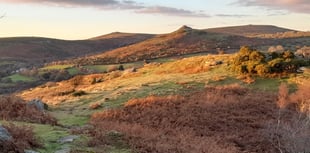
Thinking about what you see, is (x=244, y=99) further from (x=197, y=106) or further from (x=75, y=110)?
(x=75, y=110)

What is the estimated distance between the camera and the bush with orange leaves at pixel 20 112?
22531 millimetres

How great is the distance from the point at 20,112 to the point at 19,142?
972 centimetres

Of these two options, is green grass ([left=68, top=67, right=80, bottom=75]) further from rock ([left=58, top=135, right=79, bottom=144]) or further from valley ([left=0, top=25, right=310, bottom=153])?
rock ([left=58, top=135, right=79, bottom=144])

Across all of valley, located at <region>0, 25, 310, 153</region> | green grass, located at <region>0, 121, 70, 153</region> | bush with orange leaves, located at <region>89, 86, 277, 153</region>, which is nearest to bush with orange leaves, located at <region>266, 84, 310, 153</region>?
valley, located at <region>0, 25, 310, 153</region>

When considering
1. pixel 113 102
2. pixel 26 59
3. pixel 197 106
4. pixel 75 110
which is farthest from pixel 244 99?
pixel 26 59

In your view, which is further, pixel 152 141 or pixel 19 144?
pixel 152 141

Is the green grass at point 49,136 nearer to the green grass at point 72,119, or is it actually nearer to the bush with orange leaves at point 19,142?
the bush with orange leaves at point 19,142

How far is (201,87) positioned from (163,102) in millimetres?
6992

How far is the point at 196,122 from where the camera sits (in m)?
26.4

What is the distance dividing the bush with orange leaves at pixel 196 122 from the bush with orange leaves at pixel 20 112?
2827 mm

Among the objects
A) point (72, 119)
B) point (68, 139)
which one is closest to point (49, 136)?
point (68, 139)

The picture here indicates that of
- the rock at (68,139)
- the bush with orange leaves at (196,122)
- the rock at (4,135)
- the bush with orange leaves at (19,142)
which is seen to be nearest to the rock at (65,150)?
the bush with orange leaves at (19,142)

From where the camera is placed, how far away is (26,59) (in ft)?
588

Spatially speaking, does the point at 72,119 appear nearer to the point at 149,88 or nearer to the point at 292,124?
the point at 149,88
